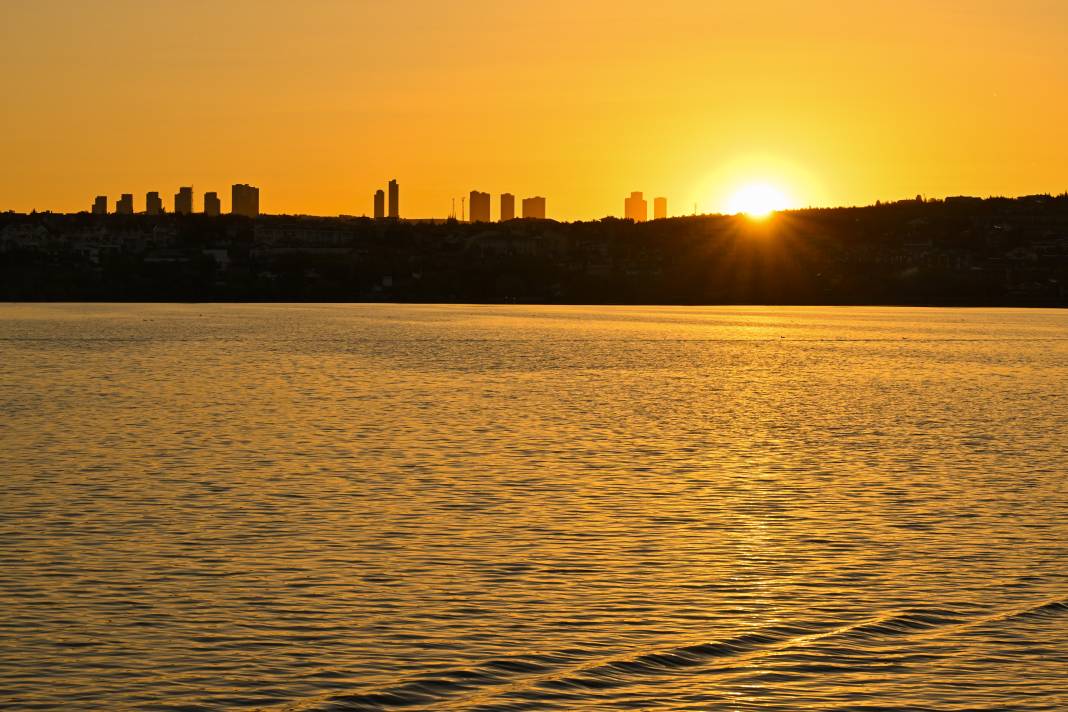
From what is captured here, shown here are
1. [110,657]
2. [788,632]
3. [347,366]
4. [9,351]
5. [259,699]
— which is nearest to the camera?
[259,699]

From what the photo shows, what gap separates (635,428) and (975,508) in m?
20.4

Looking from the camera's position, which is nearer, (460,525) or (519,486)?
(460,525)

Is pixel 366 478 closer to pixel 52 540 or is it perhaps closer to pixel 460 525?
pixel 460 525

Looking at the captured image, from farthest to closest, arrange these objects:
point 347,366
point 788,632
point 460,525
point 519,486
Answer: point 347,366, point 519,486, point 460,525, point 788,632

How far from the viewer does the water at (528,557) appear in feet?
58.3

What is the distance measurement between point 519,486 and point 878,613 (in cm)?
1414

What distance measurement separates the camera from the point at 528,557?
82.9 feet

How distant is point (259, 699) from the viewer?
16.8 meters

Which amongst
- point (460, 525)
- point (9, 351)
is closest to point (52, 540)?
point (460, 525)

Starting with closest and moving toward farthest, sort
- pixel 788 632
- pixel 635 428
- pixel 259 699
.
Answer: pixel 259 699, pixel 788 632, pixel 635 428

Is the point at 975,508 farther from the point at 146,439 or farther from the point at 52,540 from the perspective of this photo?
the point at 146,439

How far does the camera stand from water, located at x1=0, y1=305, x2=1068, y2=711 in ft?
58.3

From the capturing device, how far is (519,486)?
3438 cm

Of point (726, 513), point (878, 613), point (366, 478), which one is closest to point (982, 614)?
point (878, 613)
